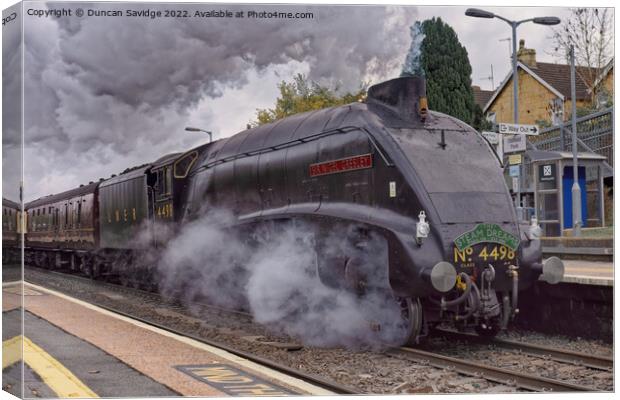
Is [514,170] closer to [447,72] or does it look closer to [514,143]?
[514,143]

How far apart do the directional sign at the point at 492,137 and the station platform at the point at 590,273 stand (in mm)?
2188

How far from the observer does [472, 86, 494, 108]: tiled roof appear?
1061cm

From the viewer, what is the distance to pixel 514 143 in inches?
437

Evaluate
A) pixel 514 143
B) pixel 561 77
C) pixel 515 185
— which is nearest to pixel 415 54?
pixel 514 143

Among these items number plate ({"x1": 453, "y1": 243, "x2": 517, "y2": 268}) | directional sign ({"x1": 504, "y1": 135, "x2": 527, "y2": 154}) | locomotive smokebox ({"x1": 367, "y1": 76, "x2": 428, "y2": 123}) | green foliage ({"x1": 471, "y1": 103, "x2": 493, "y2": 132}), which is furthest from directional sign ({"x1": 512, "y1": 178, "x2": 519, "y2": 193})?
locomotive smokebox ({"x1": 367, "y1": 76, "x2": 428, "y2": 123})

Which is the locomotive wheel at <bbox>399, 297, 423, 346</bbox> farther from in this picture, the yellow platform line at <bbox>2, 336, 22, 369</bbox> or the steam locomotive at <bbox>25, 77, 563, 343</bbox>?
the yellow platform line at <bbox>2, 336, 22, 369</bbox>

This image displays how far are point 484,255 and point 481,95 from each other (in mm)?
2364

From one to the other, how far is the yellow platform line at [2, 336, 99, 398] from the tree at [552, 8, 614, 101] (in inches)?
283

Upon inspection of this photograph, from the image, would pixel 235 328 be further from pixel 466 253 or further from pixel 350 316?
pixel 466 253

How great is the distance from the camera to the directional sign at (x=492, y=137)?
438 inches

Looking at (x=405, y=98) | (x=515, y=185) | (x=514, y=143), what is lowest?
(x=515, y=185)

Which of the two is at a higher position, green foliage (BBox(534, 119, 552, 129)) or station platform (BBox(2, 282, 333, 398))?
green foliage (BBox(534, 119, 552, 129))

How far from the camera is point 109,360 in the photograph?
939 centimetres

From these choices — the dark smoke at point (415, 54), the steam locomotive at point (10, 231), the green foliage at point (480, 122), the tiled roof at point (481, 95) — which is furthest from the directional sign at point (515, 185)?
the steam locomotive at point (10, 231)
